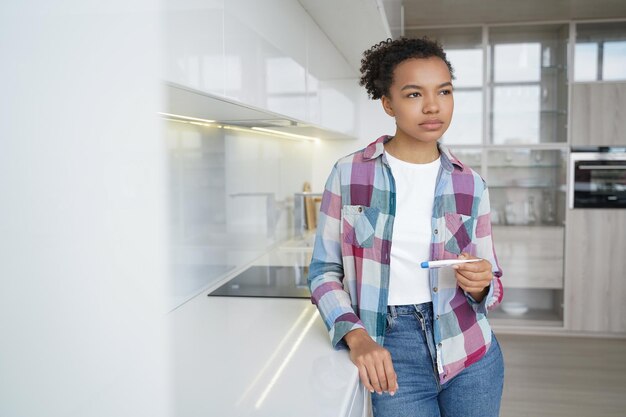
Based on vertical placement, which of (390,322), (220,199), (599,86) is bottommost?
(390,322)

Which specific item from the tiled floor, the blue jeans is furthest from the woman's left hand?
the tiled floor

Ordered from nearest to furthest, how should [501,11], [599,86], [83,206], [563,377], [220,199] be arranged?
[83,206] → [220,199] → [563,377] → [501,11] → [599,86]

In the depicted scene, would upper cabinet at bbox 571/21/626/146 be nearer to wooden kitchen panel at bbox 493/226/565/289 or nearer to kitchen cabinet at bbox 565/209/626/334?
kitchen cabinet at bbox 565/209/626/334

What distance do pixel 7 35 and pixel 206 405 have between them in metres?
0.79

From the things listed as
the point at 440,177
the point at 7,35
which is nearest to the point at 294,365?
the point at 440,177

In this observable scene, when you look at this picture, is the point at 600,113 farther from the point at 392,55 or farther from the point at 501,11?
the point at 392,55

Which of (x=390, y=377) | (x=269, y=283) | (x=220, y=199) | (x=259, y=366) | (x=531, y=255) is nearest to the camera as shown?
(x=390, y=377)

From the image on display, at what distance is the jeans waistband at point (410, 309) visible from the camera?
49.0 inches

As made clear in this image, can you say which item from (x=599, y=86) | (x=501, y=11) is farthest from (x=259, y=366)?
(x=599, y=86)

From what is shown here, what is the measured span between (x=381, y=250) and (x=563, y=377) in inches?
109

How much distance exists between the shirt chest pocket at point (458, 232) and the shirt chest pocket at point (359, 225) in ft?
0.51

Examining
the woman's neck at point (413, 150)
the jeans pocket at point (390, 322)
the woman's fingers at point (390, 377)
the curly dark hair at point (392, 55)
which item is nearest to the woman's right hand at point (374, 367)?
the woman's fingers at point (390, 377)

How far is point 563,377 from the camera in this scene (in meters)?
3.49

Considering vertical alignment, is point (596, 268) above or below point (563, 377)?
above
